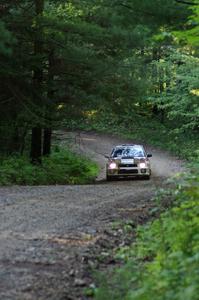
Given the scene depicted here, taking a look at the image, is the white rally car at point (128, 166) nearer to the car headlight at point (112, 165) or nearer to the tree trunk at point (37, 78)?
the car headlight at point (112, 165)

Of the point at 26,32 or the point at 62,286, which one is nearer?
the point at 62,286

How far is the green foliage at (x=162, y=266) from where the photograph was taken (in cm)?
572

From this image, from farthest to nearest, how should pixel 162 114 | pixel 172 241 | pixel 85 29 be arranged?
pixel 162 114 < pixel 85 29 < pixel 172 241

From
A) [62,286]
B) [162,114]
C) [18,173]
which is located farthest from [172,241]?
[162,114]

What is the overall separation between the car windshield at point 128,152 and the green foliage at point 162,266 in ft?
45.8

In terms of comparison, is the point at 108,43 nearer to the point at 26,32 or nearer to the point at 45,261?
the point at 26,32

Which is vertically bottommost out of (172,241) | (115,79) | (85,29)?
(172,241)

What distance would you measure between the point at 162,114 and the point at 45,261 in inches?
1765

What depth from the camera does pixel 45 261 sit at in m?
8.01

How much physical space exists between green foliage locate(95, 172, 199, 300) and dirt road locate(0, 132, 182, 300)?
57cm

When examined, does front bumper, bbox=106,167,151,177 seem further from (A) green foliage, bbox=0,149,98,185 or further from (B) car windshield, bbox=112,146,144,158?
(A) green foliage, bbox=0,149,98,185

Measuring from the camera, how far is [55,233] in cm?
1009

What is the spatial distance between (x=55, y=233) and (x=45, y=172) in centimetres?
1229

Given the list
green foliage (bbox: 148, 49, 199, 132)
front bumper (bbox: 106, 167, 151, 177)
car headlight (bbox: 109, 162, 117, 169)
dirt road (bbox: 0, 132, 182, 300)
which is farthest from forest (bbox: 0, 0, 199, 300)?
dirt road (bbox: 0, 132, 182, 300)
